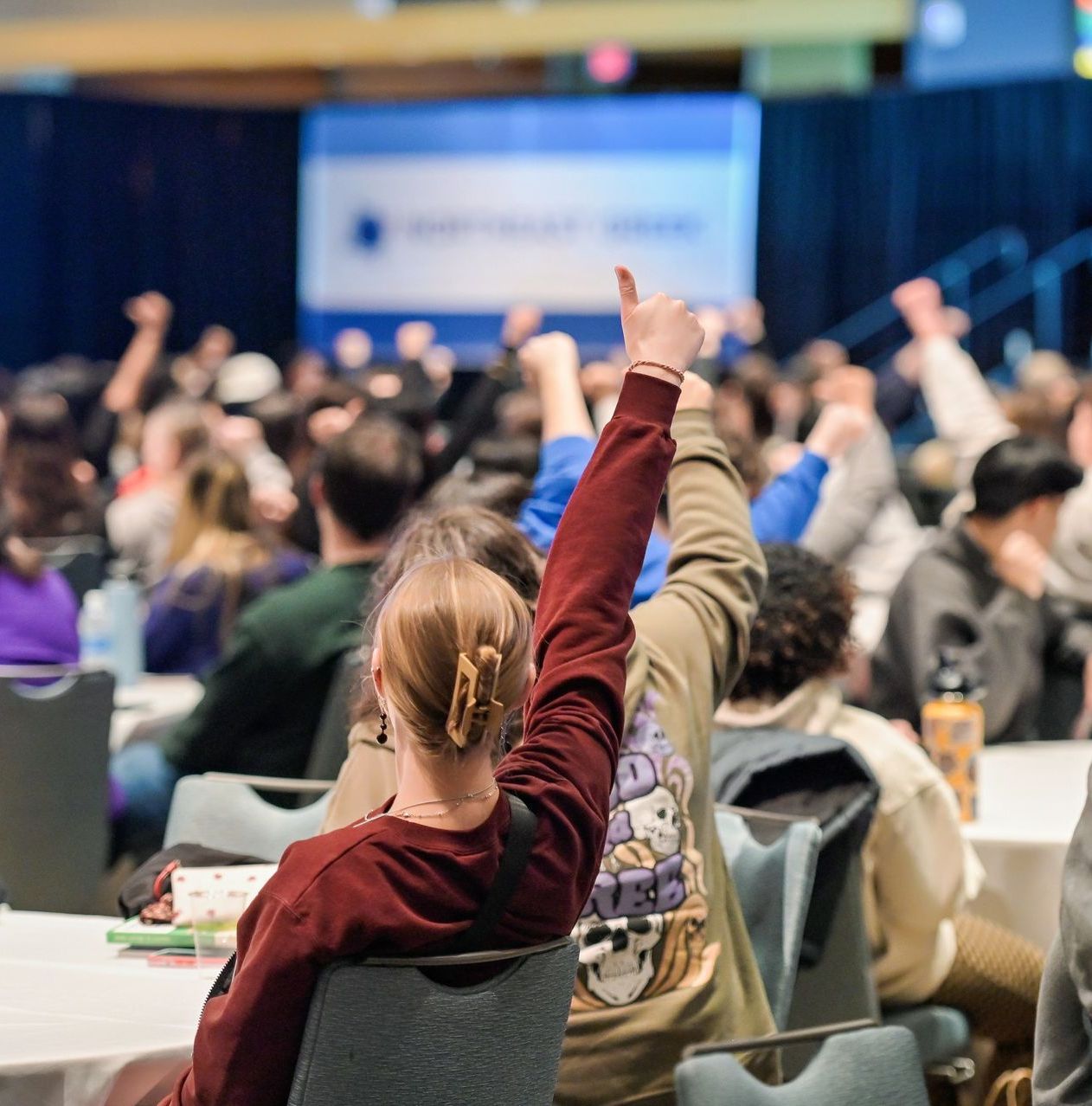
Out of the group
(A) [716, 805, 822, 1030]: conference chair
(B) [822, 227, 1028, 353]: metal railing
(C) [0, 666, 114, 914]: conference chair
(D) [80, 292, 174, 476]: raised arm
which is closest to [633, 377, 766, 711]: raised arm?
(A) [716, 805, 822, 1030]: conference chair

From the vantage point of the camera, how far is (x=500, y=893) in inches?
59.2

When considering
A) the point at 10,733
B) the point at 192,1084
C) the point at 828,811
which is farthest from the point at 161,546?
the point at 192,1084

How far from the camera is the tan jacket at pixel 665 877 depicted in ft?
6.66

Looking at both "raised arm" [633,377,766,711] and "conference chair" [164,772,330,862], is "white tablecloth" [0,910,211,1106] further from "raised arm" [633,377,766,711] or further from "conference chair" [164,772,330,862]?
"raised arm" [633,377,766,711]

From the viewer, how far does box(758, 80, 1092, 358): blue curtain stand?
11.2 metres

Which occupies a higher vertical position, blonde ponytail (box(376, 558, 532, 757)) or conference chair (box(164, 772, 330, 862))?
blonde ponytail (box(376, 558, 532, 757))

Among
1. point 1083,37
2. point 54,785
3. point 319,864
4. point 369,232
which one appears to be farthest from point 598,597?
point 369,232

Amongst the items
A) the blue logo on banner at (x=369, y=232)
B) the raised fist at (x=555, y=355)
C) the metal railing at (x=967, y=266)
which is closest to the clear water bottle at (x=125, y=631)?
the raised fist at (x=555, y=355)

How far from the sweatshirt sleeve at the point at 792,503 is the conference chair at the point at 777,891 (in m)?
1.16

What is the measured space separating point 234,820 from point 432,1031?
1207mm

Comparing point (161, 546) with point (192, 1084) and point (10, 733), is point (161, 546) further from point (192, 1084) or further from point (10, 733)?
point (192, 1084)

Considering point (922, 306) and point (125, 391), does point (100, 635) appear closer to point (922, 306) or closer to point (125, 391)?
point (922, 306)

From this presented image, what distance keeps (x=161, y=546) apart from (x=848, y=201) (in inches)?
310

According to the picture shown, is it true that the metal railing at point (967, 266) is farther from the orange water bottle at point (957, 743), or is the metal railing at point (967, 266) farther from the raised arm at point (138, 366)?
the orange water bottle at point (957, 743)
